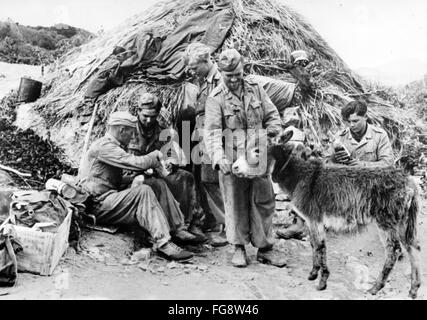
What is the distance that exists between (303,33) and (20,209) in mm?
5600

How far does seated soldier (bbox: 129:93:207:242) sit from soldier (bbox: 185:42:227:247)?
0.54 feet

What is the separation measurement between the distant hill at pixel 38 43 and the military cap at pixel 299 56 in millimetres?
5041

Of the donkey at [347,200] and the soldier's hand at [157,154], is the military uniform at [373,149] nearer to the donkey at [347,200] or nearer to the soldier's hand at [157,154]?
the donkey at [347,200]

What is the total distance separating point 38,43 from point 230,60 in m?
8.07

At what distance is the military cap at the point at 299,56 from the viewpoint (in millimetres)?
7802

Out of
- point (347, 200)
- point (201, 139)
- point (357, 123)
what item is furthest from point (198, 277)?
point (357, 123)

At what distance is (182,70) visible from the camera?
717 cm

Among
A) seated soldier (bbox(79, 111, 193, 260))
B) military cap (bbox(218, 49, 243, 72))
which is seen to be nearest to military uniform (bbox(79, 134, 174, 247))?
seated soldier (bbox(79, 111, 193, 260))

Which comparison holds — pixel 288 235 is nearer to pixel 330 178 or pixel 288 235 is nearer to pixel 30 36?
pixel 330 178

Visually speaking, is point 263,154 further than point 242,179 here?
→ No

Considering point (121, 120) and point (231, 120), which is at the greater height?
point (231, 120)

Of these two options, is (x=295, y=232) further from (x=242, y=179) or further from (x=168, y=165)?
(x=168, y=165)

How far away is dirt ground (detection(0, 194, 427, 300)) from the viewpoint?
466cm

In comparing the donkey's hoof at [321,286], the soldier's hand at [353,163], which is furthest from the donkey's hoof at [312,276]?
the soldier's hand at [353,163]
